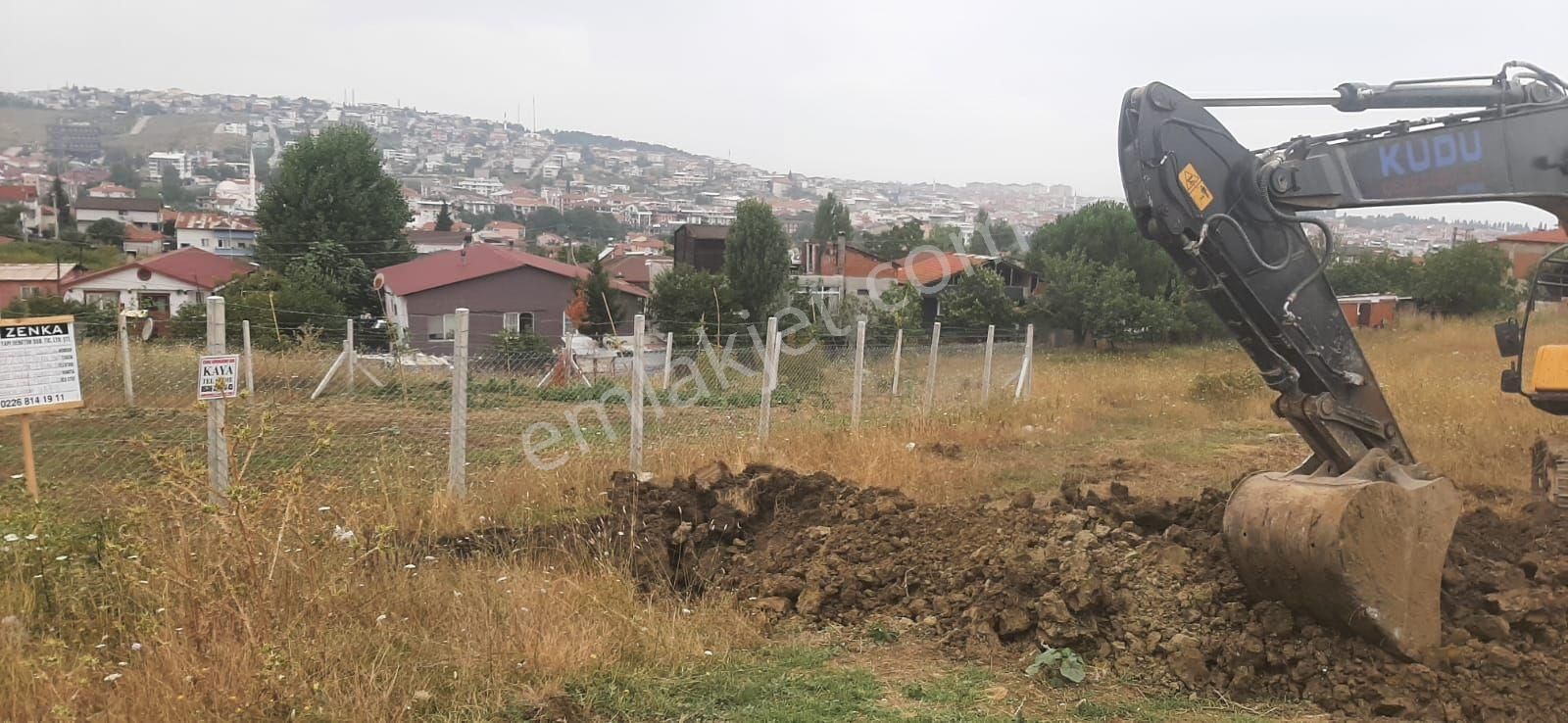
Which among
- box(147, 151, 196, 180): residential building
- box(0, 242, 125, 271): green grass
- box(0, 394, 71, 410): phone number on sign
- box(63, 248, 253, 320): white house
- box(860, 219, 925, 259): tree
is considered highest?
box(147, 151, 196, 180): residential building

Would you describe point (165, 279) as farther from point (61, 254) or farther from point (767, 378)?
point (767, 378)

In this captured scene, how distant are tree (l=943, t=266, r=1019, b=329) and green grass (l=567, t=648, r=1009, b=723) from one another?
1178 inches

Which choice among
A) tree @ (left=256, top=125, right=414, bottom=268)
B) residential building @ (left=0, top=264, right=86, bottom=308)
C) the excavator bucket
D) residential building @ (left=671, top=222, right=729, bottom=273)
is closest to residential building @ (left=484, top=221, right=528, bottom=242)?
tree @ (left=256, top=125, right=414, bottom=268)

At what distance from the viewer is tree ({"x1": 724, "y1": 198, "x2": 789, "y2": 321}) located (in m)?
45.1

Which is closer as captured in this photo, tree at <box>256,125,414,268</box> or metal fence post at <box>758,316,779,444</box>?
metal fence post at <box>758,316,779,444</box>

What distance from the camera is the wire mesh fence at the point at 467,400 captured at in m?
9.14

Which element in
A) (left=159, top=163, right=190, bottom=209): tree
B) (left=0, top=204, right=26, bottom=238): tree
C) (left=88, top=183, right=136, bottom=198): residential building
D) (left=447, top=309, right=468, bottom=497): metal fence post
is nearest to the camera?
(left=447, top=309, right=468, bottom=497): metal fence post

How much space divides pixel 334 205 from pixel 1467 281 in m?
51.5

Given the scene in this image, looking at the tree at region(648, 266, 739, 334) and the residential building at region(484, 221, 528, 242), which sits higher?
the residential building at region(484, 221, 528, 242)

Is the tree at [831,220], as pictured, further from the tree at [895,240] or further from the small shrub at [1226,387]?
the small shrub at [1226,387]

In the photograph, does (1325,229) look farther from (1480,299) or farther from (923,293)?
(1480,299)

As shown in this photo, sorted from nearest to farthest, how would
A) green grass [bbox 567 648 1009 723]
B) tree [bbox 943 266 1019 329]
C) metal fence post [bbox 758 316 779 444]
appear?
green grass [bbox 567 648 1009 723] → metal fence post [bbox 758 316 779 444] → tree [bbox 943 266 1019 329]

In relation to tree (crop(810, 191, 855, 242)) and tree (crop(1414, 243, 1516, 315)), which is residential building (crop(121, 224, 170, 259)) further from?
tree (crop(1414, 243, 1516, 315))

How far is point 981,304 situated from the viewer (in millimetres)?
34844
